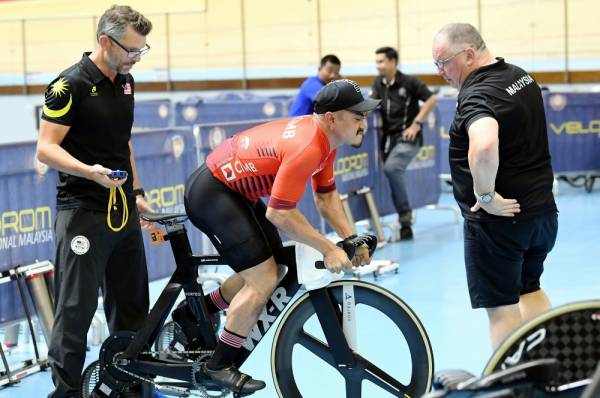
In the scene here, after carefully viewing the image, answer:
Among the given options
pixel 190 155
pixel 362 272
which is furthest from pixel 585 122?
pixel 190 155

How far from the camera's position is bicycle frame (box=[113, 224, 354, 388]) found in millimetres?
4172

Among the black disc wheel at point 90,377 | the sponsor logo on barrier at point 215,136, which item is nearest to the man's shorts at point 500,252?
the black disc wheel at point 90,377

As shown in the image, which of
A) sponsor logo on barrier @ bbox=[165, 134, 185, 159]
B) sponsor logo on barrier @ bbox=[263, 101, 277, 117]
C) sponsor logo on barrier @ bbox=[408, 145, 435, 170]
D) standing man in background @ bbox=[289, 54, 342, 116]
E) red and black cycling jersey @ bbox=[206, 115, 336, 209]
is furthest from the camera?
sponsor logo on barrier @ bbox=[263, 101, 277, 117]

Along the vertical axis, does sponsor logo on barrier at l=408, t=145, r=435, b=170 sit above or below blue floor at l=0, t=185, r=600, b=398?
above

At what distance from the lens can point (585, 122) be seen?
39.3ft

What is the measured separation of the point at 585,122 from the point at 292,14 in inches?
250

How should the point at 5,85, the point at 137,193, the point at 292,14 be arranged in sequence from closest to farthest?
the point at 137,193, the point at 292,14, the point at 5,85

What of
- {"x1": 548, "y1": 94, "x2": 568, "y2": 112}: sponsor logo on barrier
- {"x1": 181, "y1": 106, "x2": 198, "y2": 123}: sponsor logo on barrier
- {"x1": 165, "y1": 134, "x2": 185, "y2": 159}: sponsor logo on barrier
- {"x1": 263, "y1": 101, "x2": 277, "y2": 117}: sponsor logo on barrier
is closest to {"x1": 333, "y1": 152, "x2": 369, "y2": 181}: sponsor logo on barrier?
{"x1": 165, "y1": 134, "x2": 185, "y2": 159}: sponsor logo on barrier

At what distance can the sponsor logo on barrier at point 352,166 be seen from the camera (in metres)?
8.81

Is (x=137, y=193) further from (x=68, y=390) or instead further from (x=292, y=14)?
(x=292, y=14)

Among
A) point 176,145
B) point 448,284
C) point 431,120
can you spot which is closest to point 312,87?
point 176,145

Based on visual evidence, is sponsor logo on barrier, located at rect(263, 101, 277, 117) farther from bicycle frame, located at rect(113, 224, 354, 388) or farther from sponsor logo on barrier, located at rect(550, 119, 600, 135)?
bicycle frame, located at rect(113, 224, 354, 388)

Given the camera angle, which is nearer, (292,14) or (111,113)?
(111,113)

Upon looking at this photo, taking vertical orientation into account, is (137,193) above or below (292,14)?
below
